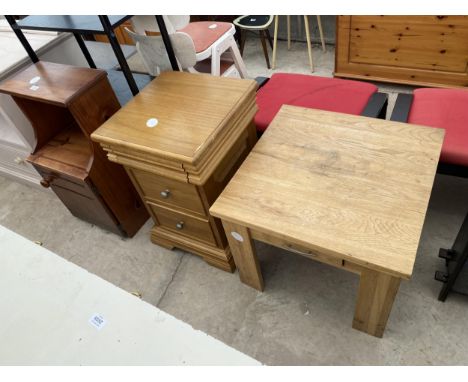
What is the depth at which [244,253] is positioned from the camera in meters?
1.39

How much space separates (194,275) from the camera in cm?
172

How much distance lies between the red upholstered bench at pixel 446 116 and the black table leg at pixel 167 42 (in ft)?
3.53

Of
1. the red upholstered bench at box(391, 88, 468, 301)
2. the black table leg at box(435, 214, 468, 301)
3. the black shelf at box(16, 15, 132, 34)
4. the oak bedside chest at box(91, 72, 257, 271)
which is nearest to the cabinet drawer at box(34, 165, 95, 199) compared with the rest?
the oak bedside chest at box(91, 72, 257, 271)

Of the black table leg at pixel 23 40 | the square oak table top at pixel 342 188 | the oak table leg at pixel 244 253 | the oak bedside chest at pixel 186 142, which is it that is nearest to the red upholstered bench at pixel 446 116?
the square oak table top at pixel 342 188

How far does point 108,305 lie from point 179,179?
64 centimetres

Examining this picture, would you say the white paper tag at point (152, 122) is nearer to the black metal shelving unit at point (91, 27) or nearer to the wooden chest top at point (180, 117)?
the wooden chest top at point (180, 117)

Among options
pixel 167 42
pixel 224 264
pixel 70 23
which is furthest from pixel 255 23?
pixel 224 264

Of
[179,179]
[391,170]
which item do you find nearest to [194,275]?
[179,179]

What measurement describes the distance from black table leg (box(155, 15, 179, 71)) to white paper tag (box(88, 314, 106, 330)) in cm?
129

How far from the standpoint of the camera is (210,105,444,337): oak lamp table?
1.04 m

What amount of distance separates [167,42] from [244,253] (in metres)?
1.03

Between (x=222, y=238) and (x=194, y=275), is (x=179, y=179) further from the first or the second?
(x=194, y=275)

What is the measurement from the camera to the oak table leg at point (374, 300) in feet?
3.56

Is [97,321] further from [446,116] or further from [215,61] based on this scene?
[215,61]
